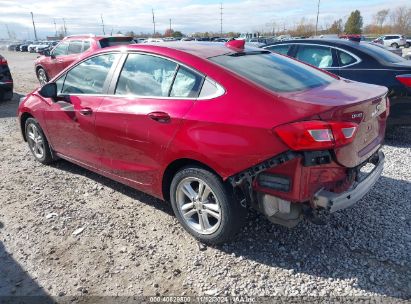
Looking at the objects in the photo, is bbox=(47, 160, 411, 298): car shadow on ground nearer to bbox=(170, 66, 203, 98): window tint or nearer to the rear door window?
bbox=(170, 66, 203, 98): window tint

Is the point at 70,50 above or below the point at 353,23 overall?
above

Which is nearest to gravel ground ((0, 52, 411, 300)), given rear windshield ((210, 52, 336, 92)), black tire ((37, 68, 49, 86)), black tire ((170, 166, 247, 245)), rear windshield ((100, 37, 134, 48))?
black tire ((170, 166, 247, 245))

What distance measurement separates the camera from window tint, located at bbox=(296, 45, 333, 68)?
6160mm

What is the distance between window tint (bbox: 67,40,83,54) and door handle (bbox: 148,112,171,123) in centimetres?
906

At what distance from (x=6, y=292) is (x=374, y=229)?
3123 millimetres

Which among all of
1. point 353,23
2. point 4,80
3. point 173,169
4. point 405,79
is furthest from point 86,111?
point 353,23

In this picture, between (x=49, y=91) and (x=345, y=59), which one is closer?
(x=49, y=91)

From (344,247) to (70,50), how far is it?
35.4ft

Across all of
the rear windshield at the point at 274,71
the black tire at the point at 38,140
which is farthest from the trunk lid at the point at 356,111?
the black tire at the point at 38,140

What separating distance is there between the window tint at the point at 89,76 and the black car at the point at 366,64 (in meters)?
3.93

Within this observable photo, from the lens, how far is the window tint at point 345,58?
590 cm

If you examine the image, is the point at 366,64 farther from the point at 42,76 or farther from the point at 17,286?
the point at 42,76

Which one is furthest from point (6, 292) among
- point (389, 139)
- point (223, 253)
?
point (389, 139)

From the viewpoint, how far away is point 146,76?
3.39 meters
